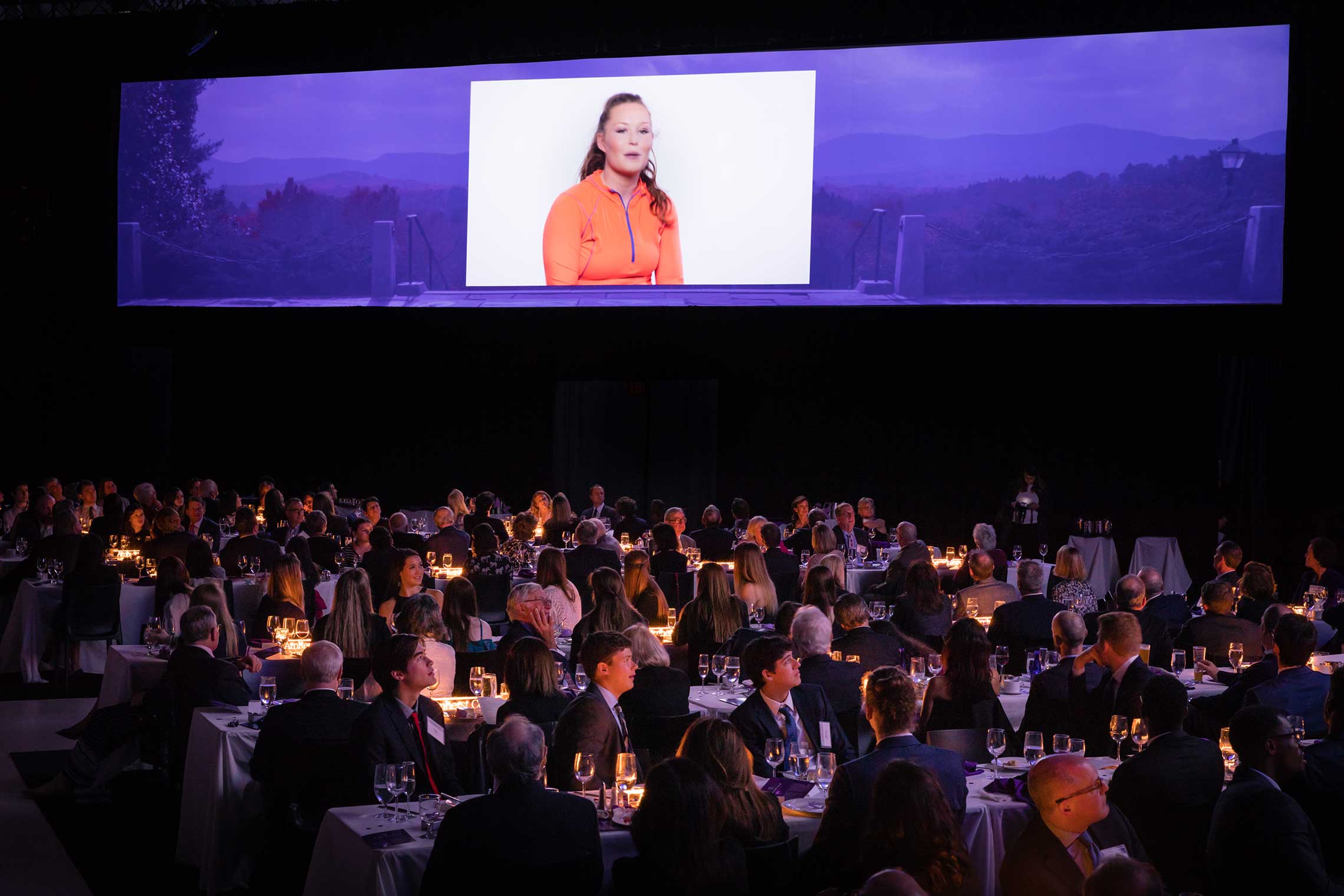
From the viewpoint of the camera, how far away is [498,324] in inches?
601

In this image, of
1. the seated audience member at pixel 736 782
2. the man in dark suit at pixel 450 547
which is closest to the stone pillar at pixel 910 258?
the man in dark suit at pixel 450 547

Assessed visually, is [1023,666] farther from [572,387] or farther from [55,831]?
[572,387]

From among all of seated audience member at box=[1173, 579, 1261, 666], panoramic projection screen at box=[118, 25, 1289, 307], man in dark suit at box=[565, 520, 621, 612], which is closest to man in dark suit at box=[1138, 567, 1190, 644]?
seated audience member at box=[1173, 579, 1261, 666]

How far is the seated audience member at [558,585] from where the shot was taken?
28.1ft

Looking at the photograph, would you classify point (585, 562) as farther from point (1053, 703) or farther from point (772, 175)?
point (772, 175)

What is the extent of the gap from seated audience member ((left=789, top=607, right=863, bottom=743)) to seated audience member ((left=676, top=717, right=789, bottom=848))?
6.93ft

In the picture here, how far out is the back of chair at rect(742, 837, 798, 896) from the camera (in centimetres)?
394

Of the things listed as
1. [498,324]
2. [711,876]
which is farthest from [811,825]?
[498,324]

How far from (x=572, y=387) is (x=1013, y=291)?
522 centimetres

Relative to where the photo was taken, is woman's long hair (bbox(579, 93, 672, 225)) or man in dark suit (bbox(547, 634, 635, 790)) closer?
man in dark suit (bbox(547, 634, 635, 790))

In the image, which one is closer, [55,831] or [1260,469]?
[55,831]

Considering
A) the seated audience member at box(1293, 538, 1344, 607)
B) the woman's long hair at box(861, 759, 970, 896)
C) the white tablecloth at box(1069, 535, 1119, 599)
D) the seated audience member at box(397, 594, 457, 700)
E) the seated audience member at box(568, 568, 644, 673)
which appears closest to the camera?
the woman's long hair at box(861, 759, 970, 896)

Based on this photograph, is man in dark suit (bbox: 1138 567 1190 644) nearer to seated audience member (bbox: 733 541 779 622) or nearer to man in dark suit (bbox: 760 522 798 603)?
seated audience member (bbox: 733 541 779 622)

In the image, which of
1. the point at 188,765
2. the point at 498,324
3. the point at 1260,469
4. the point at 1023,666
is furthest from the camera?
the point at 498,324
